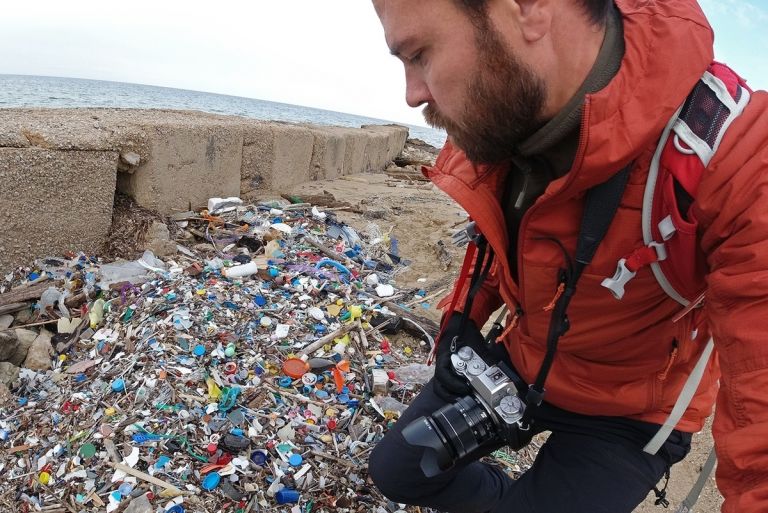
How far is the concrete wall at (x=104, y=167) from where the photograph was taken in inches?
116

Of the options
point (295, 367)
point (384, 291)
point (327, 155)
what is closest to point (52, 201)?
point (295, 367)

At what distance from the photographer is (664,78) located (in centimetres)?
117

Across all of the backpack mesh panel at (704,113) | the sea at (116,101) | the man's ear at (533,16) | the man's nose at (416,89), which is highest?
the man's ear at (533,16)

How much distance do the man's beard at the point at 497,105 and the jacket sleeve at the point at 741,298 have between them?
1.43ft

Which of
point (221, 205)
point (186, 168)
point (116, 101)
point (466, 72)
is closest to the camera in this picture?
point (466, 72)

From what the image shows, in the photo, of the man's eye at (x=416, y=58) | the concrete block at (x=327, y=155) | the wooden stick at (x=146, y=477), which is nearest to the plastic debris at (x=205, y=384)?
the wooden stick at (x=146, y=477)

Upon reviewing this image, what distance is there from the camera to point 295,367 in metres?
2.71

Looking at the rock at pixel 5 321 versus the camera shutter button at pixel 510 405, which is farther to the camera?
the rock at pixel 5 321

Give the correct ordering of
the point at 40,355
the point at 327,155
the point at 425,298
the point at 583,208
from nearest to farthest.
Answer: the point at 583,208
the point at 40,355
the point at 425,298
the point at 327,155

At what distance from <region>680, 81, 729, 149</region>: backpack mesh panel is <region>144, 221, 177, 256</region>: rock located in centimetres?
323

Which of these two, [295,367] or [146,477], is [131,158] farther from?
[146,477]

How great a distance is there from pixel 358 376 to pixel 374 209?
2.98 metres

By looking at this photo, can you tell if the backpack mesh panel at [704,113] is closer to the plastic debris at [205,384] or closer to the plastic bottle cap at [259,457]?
the plastic debris at [205,384]

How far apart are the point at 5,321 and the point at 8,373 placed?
37 cm
